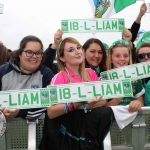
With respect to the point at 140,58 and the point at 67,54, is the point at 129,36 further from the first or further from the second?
the point at 67,54

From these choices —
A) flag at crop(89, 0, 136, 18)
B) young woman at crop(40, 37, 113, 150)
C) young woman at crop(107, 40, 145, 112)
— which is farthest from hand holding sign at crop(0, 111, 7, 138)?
flag at crop(89, 0, 136, 18)

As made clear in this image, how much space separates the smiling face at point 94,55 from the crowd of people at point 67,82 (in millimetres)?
423

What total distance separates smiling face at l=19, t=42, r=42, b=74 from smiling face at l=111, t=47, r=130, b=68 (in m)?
0.86

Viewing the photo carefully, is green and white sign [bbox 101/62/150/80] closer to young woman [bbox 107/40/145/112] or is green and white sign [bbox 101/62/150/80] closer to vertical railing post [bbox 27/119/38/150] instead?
young woman [bbox 107/40/145/112]

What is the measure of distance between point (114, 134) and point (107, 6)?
7.75 feet

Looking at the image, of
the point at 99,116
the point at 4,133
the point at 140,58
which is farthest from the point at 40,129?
the point at 140,58

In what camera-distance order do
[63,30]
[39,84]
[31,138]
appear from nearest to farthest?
[31,138] → [39,84] → [63,30]

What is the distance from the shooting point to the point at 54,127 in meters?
1.98

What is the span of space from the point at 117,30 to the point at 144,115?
142cm

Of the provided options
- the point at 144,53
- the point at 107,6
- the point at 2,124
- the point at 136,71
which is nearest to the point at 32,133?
the point at 2,124

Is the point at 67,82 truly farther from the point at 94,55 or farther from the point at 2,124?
the point at 94,55

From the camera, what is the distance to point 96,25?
307 cm

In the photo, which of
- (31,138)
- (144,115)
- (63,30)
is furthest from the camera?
(63,30)

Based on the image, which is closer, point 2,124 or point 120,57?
point 2,124
